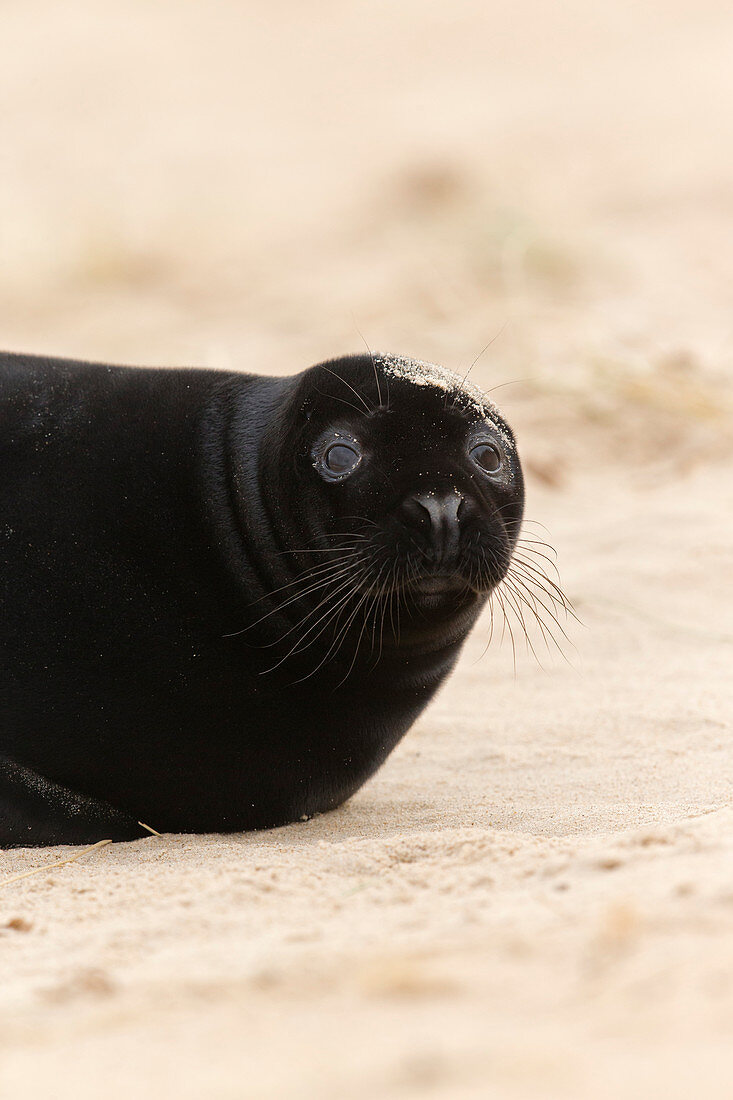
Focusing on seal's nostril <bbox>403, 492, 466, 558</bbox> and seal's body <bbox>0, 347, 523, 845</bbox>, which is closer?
seal's nostril <bbox>403, 492, 466, 558</bbox>

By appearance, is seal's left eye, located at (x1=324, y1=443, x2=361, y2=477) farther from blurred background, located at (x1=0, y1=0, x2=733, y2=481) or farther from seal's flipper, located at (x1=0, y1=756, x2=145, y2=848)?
blurred background, located at (x1=0, y1=0, x2=733, y2=481)

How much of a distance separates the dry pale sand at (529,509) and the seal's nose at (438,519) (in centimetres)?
66

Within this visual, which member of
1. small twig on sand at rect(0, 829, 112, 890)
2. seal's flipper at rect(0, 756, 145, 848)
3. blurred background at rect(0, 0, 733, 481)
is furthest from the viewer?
blurred background at rect(0, 0, 733, 481)

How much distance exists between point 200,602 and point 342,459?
21.4 inches

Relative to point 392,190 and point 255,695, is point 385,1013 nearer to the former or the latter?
point 255,695

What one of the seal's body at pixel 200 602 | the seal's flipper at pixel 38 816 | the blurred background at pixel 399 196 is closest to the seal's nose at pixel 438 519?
the seal's body at pixel 200 602

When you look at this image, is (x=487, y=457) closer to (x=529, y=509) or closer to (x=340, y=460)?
(x=340, y=460)

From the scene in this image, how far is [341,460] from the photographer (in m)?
3.30

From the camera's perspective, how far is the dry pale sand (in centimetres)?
171

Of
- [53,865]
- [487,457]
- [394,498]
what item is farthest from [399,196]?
[53,865]

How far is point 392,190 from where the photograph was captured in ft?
46.3

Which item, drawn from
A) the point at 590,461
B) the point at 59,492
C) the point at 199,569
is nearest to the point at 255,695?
the point at 199,569

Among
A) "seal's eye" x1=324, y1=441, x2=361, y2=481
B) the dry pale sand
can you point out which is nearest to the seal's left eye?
"seal's eye" x1=324, y1=441, x2=361, y2=481

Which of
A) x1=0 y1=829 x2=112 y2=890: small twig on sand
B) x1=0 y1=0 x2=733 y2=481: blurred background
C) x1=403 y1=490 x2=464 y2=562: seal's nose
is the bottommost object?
x1=0 y1=829 x2=112 y2=890: small twig on sand
